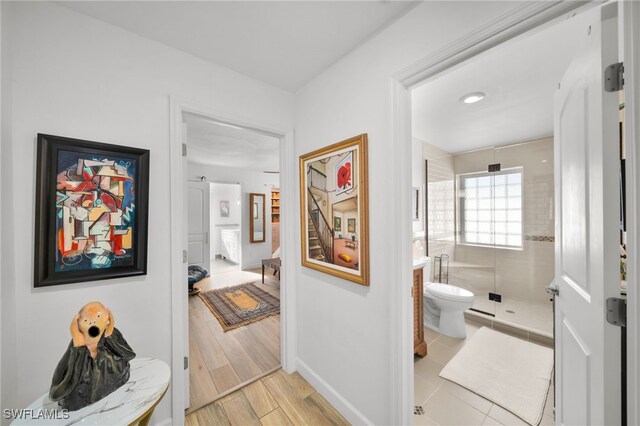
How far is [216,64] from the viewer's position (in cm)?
166

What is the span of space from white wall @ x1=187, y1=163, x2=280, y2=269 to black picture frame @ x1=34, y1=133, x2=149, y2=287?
375 centimetres

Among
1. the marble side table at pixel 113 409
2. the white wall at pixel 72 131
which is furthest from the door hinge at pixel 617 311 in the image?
the white wall at pixel 72 131

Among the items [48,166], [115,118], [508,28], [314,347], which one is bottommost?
[314,347]

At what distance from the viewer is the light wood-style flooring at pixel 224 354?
1.84m

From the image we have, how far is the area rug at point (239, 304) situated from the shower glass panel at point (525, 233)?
3.10m

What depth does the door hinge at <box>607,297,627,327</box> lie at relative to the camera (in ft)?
2.45

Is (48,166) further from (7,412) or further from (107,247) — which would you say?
(7,412)

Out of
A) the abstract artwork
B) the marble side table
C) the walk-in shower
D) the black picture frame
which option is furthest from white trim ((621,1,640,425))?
the walk-in shower

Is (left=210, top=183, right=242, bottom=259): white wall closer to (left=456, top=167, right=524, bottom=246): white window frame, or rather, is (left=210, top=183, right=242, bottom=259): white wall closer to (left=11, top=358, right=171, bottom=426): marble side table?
(left=456, top=167, right=524, bottom=246): white window frame

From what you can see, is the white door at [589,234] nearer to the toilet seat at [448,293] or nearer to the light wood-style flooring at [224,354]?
the toilet seat at [448,293]

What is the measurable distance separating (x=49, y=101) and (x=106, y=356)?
50.1 inches

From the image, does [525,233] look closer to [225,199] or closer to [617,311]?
[617,311]

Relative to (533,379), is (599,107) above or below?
above

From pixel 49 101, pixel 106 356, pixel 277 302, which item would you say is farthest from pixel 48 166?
pixel 277 302
